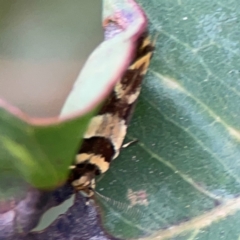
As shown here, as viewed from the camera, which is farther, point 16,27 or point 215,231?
point 16,27

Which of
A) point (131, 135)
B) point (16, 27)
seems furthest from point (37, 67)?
point (131, 135)

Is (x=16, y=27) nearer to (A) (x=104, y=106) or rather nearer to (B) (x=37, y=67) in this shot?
(B) (x=37, y=67)

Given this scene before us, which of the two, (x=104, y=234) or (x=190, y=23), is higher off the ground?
(x=190, y=23)
